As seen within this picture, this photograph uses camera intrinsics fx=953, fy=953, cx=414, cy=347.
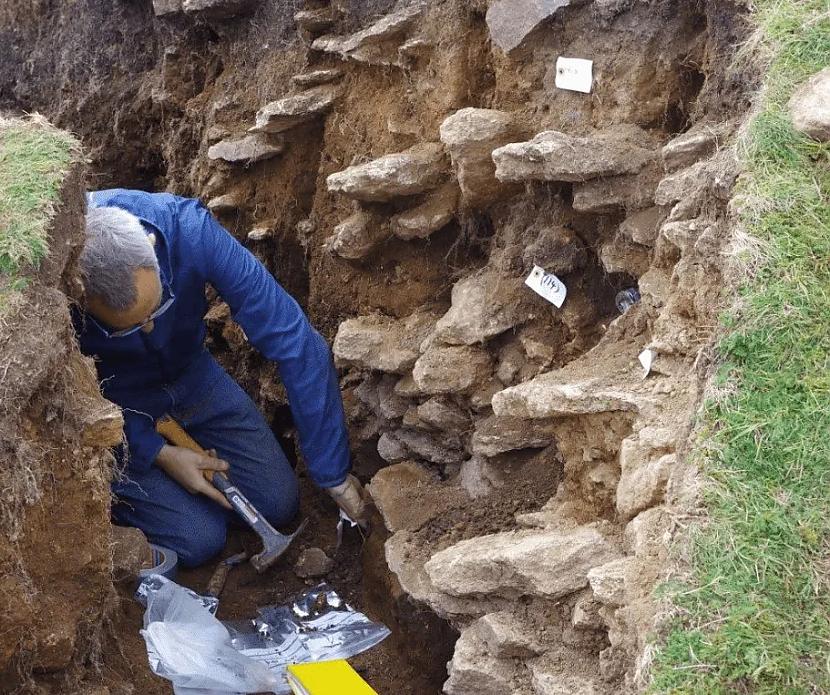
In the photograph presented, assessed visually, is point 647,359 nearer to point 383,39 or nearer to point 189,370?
point 383,39

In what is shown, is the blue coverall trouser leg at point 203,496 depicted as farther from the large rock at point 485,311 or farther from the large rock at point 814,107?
the large rock at point 814,107

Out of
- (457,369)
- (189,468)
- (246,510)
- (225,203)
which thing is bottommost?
(246,510)

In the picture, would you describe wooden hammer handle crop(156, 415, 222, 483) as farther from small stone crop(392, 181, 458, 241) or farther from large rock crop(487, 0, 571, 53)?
large rock crop(487, 0, 571, 53)

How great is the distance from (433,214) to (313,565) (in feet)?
5.49

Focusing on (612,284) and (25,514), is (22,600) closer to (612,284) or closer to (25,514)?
(25,514)

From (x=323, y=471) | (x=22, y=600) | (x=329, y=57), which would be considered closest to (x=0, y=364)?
(x=22, y=600)

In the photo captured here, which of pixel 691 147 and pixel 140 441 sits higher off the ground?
pixel 691 147

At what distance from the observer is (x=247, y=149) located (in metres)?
5.03

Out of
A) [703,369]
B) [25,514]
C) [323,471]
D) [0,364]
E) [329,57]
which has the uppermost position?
[329,57]

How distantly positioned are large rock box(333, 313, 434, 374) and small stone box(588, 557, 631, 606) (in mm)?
1661

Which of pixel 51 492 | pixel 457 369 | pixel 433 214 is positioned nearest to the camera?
pixel 51 492

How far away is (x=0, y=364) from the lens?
274 centimetres

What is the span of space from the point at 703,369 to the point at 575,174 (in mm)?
1095

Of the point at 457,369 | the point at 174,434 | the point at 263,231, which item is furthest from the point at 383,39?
the point at 174,434
